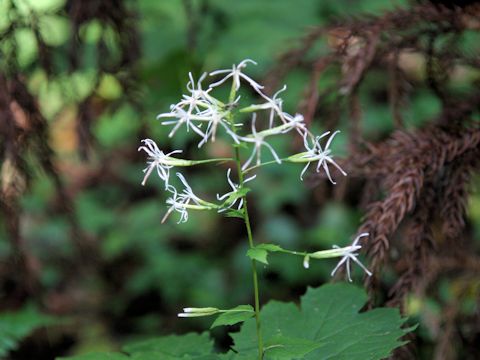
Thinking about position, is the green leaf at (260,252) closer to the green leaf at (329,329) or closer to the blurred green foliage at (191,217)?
the green leaf at (329,329)

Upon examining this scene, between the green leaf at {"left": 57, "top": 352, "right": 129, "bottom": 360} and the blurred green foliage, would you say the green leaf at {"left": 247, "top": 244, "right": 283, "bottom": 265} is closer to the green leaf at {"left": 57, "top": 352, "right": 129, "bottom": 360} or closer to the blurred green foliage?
the green leaf at {"left": 57, "top": 352, "right": 129, "bottom": 360}

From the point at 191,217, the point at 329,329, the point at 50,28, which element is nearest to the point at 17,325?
the point at 50,28

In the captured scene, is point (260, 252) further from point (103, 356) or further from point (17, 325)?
point (17, 325)

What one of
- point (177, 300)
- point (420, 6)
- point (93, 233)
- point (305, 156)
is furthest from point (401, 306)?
point (93, 233)

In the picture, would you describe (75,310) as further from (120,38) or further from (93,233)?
(120,38)

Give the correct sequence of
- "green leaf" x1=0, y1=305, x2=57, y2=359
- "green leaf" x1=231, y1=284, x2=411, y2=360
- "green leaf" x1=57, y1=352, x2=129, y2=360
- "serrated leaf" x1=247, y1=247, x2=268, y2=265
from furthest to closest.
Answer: "green leaf" x1=0, y1=305, x2=57, y2=359, "green leaf" x1=57, y1=352, x2=129, y2=360, "green leaf" x1=231, y1=284, x2=411, y2=360, "serrated leaf" x1=247, y1=247, x2=268, y2=265

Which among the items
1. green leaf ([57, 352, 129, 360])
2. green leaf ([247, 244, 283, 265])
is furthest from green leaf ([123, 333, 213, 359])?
green leaf ([247, 244, 283, 265])
